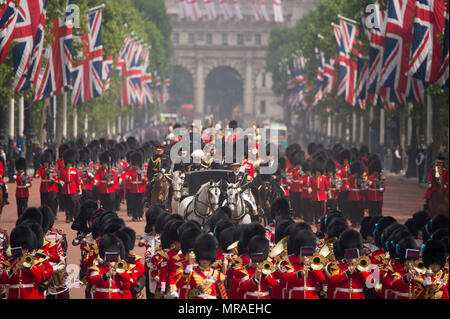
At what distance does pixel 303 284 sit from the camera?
1253 centimetres

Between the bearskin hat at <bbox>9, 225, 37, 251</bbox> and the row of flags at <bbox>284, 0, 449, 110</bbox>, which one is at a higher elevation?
the row of flags at <bbox>284, 0, 449, 110</bbox>

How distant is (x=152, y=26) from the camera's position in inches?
3999

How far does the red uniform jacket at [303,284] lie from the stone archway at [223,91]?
501 ft

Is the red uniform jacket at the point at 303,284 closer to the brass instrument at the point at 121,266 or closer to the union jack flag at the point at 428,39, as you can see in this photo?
the brass instrument at the point at 121,266

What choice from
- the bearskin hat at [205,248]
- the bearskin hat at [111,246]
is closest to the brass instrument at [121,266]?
the bearskin hat at [111,246]

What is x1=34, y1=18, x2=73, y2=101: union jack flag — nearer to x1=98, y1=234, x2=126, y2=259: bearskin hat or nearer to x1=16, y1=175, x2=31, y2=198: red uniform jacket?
x1=16, y1=175, x2=31, y2=198: red uniform jacket

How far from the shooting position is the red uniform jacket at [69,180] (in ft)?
86.9

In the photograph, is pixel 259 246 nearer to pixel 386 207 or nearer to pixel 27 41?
pixel 386 207

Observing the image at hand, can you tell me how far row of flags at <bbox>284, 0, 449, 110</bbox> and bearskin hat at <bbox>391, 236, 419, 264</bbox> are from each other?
53.1ft

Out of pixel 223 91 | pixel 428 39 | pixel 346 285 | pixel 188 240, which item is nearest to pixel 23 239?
pixel 188 240

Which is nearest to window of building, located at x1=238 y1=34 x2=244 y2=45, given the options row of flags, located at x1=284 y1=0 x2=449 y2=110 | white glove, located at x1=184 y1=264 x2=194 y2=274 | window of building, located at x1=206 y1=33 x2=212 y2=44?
window of building, located at x1=206 y1=33 x2=212 y2=44

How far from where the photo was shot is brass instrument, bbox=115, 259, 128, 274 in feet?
40.9
